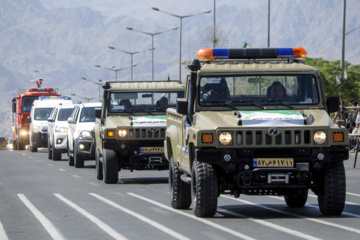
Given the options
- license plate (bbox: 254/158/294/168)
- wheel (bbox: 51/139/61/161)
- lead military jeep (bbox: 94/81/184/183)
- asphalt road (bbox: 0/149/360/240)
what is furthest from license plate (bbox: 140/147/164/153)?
wheel (bbox: 51/139/61/161)

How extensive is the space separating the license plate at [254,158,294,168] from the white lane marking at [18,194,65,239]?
2643mm

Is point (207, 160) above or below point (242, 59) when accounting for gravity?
below

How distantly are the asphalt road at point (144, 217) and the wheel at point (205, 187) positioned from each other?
0.59 ft

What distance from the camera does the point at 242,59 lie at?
14352 mm

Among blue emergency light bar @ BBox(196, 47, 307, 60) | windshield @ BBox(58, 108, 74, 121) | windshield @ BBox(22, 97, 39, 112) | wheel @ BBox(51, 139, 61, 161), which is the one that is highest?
windshield @ BBox(22, 97, 39, 112)

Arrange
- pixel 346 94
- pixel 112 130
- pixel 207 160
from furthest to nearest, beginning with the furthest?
pixel 346 94, pixel 112 130, pixel 207 160

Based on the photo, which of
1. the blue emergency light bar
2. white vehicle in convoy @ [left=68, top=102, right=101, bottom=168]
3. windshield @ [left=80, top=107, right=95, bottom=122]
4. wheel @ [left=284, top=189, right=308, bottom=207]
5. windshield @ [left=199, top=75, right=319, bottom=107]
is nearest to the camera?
windshield @ [left=199, top=75, right=319, bottom=107]

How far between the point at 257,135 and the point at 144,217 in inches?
74.6

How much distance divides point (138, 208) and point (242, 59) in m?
2.63

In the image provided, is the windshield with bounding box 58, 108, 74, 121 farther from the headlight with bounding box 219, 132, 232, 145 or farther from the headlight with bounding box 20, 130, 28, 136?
the headlight with bounding box 219, 132, 232, 145

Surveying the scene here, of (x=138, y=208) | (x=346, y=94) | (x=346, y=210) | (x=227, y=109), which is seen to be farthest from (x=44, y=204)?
(x=346, y=94)

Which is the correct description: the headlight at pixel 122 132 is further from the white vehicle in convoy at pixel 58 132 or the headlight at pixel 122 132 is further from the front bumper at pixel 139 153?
the white vehicle in convoy at pixel 58 132

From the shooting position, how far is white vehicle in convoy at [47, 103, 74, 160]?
35.2 meters

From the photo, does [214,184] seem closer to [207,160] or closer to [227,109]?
[207,160]
